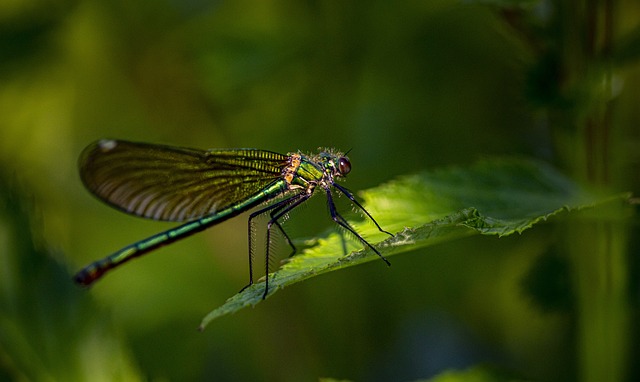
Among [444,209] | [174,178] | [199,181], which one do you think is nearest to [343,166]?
[199,181]

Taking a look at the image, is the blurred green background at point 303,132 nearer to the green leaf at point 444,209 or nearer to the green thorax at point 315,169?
the green thorax at point 315,169

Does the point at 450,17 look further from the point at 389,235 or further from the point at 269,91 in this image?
the point at 389,235

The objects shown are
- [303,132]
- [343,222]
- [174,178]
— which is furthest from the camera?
[303,132]

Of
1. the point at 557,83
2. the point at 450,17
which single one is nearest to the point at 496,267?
the point at 450,17

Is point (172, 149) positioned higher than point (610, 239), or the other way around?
point (172, 149)

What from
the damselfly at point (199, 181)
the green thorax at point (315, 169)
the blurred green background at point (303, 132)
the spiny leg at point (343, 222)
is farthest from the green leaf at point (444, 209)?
the blurred green background at point (303, 132)

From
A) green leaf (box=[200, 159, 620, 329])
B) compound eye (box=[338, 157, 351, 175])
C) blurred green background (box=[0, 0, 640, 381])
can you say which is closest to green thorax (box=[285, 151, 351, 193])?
compound eye (box=[338, 157, 351, 175])

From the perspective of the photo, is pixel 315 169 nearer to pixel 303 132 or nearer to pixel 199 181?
pixel 199 181
